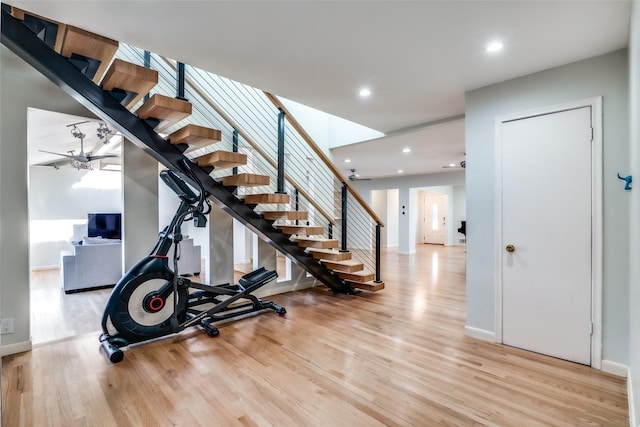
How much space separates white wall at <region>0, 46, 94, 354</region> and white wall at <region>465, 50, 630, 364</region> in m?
4.21

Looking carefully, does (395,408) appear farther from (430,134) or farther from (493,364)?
(430,134)

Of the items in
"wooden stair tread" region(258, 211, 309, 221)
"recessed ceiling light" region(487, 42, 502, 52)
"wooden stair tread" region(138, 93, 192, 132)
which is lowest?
"wooden stair tread" region(258, 211, 309, 221)

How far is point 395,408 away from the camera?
192 cm

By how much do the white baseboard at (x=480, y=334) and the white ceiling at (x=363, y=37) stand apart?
2.42 m

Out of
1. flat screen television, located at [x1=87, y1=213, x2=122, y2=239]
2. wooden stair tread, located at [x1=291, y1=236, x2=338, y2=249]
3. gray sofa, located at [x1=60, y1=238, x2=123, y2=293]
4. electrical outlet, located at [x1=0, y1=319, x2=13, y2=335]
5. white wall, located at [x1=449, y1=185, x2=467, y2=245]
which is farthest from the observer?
white wall, located at [x1=449, y1=185, x2=467, y2=245]

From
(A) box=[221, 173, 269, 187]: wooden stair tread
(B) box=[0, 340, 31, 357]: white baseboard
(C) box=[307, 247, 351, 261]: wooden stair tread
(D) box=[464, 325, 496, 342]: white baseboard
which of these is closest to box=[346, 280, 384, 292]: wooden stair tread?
(C) box=[307, 247, 351, 261]: wooden stair tread

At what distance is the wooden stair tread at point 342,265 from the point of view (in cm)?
415

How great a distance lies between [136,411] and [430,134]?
15.2 ft

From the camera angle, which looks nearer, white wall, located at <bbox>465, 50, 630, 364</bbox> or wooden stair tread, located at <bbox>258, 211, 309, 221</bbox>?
white wall, located at <bbox>465, 50, 630, 364</bbox>

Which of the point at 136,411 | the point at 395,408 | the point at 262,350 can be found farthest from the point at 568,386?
the point at 136,411

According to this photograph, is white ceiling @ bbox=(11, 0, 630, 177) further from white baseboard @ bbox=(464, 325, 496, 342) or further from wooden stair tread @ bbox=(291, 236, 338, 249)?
white baseboard @ bbox=(464, 325, 496, 342)

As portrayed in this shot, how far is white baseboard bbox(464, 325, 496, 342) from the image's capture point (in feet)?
9.62

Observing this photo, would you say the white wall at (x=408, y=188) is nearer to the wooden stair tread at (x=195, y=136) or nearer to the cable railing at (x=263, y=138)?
the cable railing at (x=263, y=138)

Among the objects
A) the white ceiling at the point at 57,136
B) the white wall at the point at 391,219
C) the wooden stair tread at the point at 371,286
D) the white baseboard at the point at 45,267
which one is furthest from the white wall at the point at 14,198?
the white wall at the point at 391,219
